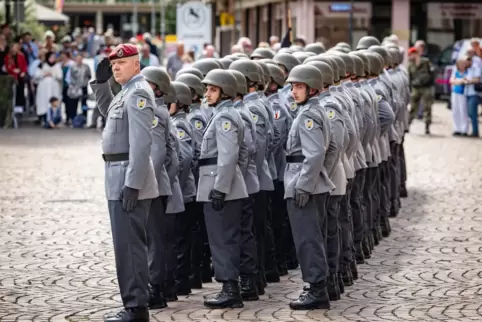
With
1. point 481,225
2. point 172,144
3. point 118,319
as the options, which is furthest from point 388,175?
point 118,319

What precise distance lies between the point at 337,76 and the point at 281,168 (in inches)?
40.4

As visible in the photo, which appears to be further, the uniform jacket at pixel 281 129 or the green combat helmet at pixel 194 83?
the uniform jacket at pixel 281 129

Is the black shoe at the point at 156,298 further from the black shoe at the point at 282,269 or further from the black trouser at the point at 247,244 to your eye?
the black shoe at the point at 282,269

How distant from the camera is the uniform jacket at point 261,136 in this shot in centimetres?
1248

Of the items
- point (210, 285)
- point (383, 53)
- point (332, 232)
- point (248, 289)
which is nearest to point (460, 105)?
point (383, 53)

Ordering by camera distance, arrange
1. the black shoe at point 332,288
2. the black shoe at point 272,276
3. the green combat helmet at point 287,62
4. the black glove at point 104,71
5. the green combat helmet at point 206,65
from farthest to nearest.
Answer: the green combat helmet at point 287,62 < the green combat helmet at point 206,65 < the black shoe at point 272,276 < the black shoe at point 332,288 < the black glove at point 104,71

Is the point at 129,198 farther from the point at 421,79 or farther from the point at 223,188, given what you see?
the point at 421,79

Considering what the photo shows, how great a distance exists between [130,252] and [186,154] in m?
1.91

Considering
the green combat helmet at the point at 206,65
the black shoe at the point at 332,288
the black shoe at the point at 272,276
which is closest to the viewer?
the black shoe at the point at 332,288

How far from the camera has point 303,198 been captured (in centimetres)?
1133

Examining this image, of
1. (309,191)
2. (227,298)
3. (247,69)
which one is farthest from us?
(247,69)

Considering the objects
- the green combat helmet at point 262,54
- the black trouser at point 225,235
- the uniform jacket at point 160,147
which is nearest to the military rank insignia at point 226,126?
the uniform jacket at point 160,147

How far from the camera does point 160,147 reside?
11.5 m

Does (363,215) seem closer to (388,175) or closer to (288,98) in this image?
(288,98)
